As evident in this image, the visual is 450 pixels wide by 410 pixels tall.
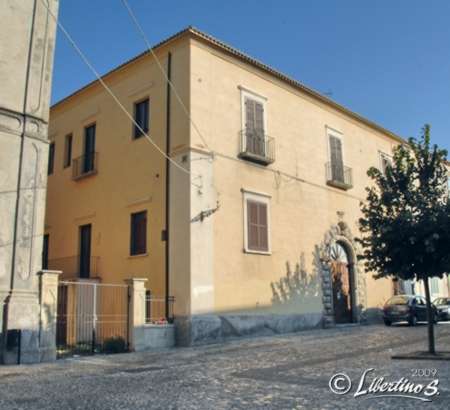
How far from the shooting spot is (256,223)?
17.0m

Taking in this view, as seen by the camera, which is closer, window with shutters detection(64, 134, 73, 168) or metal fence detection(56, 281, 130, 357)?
metal fence detection(56, 281, 130, 357)

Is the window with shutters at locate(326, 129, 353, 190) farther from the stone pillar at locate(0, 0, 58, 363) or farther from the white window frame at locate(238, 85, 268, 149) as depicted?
the stone pillar at locate(0, 0, 58, 363)

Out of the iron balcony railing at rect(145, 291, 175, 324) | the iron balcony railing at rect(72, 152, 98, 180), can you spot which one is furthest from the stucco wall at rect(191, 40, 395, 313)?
the iron balcony railing at rect(72, 152, 98, 180)

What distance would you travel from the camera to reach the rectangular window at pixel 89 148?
63.7ft

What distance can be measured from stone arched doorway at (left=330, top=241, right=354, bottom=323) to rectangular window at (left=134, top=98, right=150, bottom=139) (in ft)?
28.3

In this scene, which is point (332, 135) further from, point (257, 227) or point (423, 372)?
point (423, 372)

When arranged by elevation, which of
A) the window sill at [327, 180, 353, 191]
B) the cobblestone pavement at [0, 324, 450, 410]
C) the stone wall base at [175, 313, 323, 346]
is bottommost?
the cobblestone pavement at [0, 324, 450, 410]

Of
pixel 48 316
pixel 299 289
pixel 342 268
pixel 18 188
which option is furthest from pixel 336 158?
pixel 48 316

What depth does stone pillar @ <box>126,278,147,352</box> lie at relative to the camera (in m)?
13.3

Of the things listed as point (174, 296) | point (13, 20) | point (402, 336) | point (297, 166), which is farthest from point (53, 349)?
point (297, 166)

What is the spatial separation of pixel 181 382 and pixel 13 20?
31.6ft

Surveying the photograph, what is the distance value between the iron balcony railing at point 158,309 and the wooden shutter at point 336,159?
9477 mm

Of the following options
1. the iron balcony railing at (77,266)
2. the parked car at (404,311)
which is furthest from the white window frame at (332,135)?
the iron balcony railing at (77,266)

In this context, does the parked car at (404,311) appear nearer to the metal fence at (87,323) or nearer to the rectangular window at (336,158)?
the rectangular window at (336,158)
